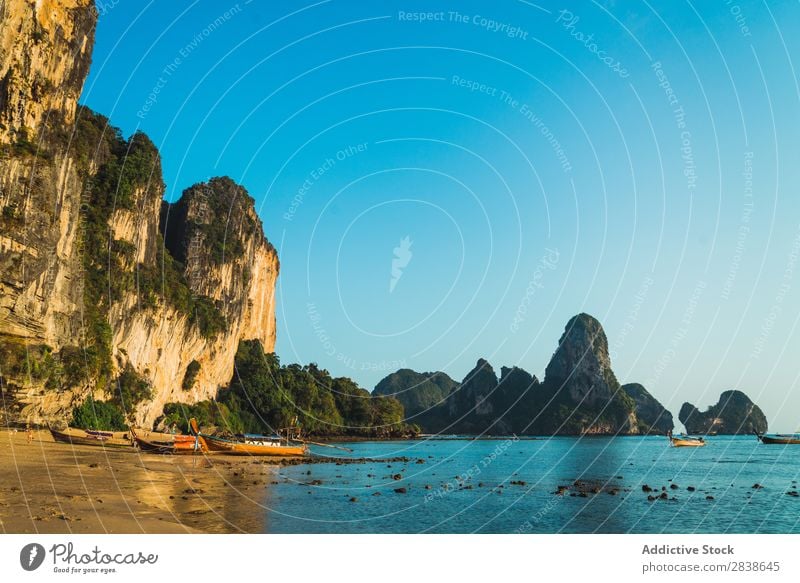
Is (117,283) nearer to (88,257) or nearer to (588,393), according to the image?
(88,257)

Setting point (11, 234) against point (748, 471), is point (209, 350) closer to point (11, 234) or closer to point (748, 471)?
point (11, 234)

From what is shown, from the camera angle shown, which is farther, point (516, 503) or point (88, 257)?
point (88, 257)

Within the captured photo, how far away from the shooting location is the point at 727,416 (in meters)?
191

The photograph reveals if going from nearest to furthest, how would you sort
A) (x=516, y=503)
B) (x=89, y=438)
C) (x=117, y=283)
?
(x=516, y=503)
(x=89, y=438)
(x=117, y=283)

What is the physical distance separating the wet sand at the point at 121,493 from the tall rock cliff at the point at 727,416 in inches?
7257

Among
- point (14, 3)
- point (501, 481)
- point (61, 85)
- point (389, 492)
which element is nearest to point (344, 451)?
point (501, 481)

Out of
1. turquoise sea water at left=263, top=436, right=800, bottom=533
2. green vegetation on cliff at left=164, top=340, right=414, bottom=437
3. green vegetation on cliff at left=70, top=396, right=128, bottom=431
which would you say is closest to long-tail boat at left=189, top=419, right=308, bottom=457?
turquoise sea water at left=263, top=436, right=800, bottom=533

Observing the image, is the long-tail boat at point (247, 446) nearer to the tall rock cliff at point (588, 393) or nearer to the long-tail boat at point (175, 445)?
the long-tail boat at point (175, 445)

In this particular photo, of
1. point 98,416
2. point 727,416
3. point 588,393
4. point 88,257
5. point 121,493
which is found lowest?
point 121,493

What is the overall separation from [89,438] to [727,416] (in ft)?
643

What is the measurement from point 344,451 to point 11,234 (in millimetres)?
41879

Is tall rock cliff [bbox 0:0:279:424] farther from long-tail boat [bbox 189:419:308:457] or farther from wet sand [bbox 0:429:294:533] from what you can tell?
long-tail boat [bbox 189:419:308:457]

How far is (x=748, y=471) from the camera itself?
162 ft
